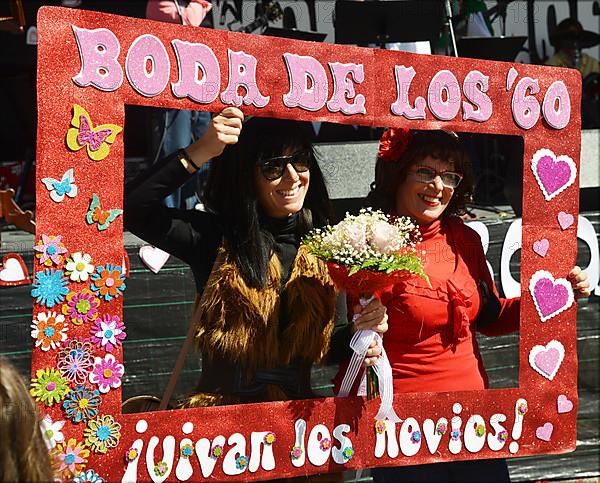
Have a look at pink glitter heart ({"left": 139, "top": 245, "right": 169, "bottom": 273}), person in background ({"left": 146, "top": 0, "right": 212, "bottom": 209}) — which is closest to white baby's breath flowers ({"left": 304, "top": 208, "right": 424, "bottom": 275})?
pink glitter heart ({"left": 139, "top": 245, "right": 169, "bottom": 273})

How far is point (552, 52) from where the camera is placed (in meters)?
8.30

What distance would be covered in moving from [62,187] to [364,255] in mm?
871

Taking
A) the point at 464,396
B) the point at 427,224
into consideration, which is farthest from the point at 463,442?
the point at 427,224

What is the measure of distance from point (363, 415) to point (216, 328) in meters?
0.61

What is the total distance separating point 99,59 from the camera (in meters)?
2.89

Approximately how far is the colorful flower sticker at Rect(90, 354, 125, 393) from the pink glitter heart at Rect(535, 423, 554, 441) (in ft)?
5.06

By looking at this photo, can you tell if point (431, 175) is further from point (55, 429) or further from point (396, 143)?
point (55, 429)

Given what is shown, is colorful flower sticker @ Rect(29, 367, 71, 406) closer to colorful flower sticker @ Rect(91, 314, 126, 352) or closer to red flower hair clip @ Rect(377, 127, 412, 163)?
colorful flower sticker @ Rect(91, 314, 126, 352)

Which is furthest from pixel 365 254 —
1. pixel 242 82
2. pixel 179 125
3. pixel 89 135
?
pixel 179 125

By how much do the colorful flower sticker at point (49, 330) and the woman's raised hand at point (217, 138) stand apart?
588 millimetres

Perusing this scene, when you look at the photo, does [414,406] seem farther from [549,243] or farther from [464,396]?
[549,243]

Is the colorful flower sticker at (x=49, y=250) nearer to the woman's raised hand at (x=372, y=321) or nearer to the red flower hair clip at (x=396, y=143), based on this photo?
the woman's raised hand at (x=372, y=321)

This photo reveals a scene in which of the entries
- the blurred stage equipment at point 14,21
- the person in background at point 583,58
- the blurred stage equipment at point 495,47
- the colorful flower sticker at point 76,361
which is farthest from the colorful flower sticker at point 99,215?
the person in background at point 583,58

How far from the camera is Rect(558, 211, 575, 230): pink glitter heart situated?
3695 millimetres
